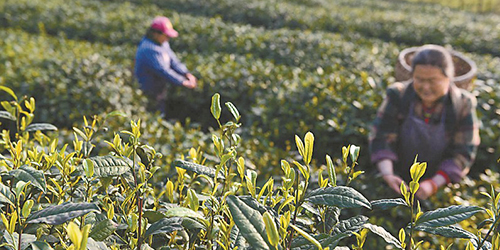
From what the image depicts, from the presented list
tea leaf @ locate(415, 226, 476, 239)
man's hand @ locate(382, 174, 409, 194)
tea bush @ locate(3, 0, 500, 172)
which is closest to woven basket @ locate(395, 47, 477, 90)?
tea bush @ locate(3, 0, 500, 172)

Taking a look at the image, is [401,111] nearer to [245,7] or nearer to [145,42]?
[145,42]

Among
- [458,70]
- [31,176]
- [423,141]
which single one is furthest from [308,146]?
[458,70]

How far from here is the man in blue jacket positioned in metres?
4.80

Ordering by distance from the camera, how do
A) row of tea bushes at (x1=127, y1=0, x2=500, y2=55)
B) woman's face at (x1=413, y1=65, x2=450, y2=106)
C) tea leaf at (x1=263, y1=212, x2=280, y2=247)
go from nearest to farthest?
tea leaf at (x1=263, y1=212, x2=280, y2=247)
woman's face at (x1=413, y1=65, x2=450, y2=106)
row of tea bushes at (x1=127, y1=0, x2=500, y2=55)

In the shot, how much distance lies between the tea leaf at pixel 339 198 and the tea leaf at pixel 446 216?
7.2 inches

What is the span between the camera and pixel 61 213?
3.53ft

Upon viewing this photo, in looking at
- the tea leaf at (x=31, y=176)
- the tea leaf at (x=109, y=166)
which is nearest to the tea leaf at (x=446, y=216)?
the tea leaf at (x=109, y=166)

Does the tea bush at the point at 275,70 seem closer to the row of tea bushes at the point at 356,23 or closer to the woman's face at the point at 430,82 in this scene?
the woman's face at the point at 430,82

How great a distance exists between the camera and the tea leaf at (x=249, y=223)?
89 cm

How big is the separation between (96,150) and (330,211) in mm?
2372

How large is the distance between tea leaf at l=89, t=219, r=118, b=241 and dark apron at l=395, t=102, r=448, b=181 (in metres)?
2.34

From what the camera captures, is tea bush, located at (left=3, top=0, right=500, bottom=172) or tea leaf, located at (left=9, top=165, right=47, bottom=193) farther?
tea bush, located at (left=3, top=0, right=500, bottom=172)

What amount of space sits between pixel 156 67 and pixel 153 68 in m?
0.05

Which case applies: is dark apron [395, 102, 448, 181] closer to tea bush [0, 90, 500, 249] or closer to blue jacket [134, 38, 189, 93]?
tea bush [0, 90, 500, 249]
